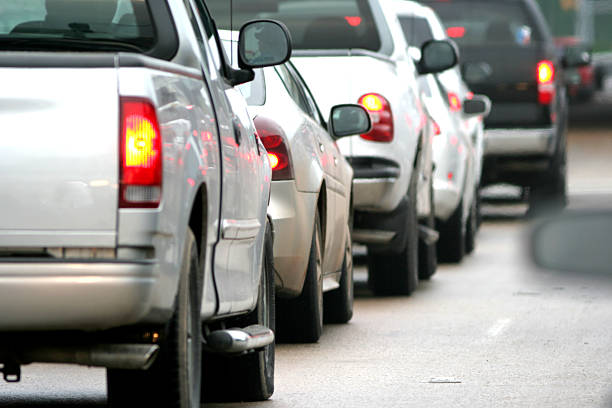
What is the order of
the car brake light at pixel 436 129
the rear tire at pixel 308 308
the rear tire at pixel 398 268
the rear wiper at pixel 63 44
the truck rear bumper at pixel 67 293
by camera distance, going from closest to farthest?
the truck rear bumper at pixel 67 293 → the rear wiper at pixel 63 44 → the rear tire at pixel 308 308 → the rear tire at pixel 398 268 → the car brake light at pixel 436 129

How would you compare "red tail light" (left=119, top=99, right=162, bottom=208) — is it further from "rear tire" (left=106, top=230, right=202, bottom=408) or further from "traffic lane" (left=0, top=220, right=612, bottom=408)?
"traffic lane" (left=0, top=220, right=612, bottom=408)

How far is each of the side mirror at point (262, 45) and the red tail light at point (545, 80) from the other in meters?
12.0

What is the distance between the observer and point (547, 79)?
18.8 m

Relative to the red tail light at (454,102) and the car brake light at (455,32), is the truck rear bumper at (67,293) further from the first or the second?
the car brake light at (455,32)

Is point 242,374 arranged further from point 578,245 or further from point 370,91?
point 578,245

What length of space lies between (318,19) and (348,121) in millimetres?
1845

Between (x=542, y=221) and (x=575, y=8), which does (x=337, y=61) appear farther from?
(x=575, y=8)

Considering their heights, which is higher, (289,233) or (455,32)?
(455,32)

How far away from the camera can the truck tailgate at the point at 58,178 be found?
5.01 meters

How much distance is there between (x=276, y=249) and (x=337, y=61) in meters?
3.14

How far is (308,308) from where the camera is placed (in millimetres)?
9016

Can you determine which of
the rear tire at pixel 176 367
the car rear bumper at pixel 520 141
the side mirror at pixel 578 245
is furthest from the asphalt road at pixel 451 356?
the car rear bumper at pixel 520 141

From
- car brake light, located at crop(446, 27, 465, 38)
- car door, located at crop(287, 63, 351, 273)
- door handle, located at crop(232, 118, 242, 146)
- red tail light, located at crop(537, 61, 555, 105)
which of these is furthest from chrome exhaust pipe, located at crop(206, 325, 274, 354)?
car brake light, located at crop(446, 27, 465, 38)

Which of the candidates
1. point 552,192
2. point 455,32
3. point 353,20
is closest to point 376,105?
point 353,20
